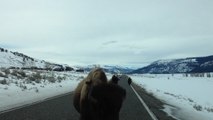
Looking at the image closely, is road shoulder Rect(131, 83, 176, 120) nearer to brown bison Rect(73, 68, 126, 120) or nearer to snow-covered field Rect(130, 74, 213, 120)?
snow-covered field Rect(130, 74, 213, 120)

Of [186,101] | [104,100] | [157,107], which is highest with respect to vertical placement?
[104,100]

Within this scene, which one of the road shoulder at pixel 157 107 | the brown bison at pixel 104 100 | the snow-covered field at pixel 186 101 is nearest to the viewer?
the brown bison at pixel 104 100

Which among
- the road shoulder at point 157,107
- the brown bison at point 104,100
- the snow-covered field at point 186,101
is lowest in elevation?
the snow-covered field at point 186,101

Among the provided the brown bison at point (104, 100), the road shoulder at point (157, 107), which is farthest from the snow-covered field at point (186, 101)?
the brown bison at point (104, 100)

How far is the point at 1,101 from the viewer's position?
62.5 ft

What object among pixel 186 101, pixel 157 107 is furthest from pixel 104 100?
pixel 186 101

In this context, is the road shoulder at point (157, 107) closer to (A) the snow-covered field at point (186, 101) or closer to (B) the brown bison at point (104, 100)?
(A) the snow-covered field at point (186, 101)

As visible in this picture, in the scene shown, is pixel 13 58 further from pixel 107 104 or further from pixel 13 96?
pixel 107 104

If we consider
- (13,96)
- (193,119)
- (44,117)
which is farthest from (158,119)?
(13,96)

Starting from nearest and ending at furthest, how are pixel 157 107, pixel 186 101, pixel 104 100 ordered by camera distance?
pixel 104 100, pixel 157 107, pixel 186 101

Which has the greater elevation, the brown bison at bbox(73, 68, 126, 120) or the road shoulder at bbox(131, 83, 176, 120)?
the brown bison at bbox(73, 68, 126, 120)

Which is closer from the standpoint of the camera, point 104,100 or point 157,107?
point 104,100

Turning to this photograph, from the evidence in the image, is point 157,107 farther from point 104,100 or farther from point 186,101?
point 104,100

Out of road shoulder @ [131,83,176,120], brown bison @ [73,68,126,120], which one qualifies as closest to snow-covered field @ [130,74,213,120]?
road shoulder @ [131,83,176,120]
